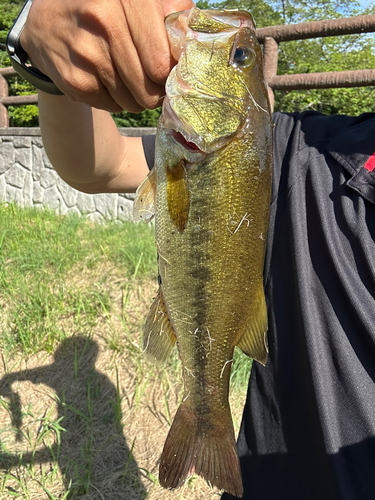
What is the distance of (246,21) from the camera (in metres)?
1.22

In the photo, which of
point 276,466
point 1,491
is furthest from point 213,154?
point 1,491

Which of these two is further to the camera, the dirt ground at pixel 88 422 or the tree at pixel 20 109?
the tree at pixel 20 109

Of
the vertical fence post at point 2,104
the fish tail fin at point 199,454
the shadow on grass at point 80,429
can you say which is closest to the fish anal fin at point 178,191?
the fish tail fin at point 199,454

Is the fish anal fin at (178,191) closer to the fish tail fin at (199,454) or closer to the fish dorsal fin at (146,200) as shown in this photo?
the fish dorsal fin at (146,200)

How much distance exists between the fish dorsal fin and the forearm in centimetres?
43

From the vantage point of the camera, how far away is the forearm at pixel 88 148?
1.48 metres

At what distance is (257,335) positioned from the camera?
1.32 m

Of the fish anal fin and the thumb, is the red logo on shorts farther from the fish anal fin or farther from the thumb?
the thumb

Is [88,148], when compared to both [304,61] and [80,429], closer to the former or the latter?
[80,429]

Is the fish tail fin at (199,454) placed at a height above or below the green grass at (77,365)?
above

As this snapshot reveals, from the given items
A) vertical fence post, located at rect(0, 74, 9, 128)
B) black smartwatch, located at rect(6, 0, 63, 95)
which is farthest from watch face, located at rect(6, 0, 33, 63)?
vertical fence post, located at rect(0, 74, 9, 128)

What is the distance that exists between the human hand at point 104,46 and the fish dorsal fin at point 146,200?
0.26m

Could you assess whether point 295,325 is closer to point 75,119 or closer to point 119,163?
point 119,163

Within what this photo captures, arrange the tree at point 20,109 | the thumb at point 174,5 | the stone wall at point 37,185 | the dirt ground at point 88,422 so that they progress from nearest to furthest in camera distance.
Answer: the thumb at point 174,5
the dirt ground at point 88,422
the stone wall at point 37,185
the tree at point 20,109
